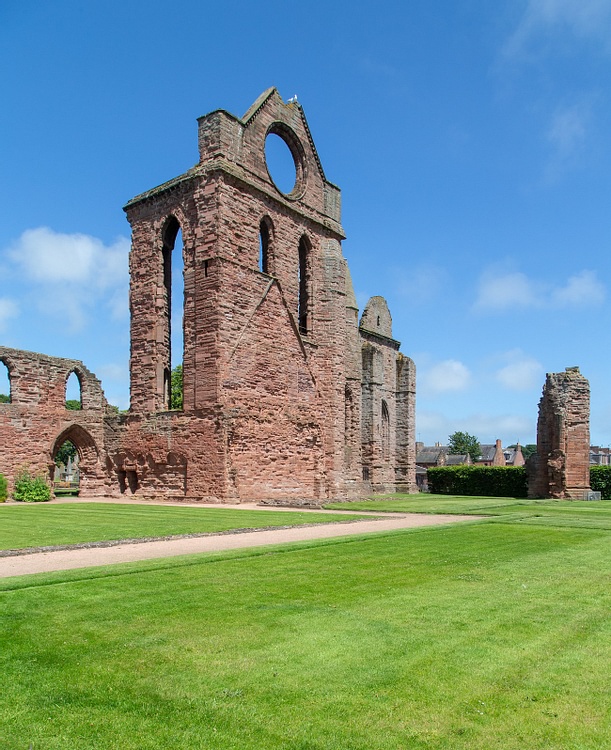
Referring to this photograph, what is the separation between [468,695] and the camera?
135 inches

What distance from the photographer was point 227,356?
21453 mm

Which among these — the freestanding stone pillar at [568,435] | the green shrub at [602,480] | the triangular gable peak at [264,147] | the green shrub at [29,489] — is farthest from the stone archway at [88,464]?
the green shrub at [602,480]

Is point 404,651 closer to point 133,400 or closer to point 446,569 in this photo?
point 446,569

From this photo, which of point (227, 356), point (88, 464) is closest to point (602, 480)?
point (227, 356)

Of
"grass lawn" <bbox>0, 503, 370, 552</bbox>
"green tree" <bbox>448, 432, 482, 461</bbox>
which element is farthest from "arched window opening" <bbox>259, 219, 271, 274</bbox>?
"green tree" <bbox>448, 432, 482, 461</bbox>

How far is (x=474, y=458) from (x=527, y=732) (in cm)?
8862

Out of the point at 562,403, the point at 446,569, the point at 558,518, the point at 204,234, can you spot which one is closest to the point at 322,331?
the point at 204,234

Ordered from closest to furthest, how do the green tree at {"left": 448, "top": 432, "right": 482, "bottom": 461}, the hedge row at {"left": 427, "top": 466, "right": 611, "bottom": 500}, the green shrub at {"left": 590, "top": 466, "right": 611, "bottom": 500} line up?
the green shrub at {"left": 590, "top": 466, "right": 611, "bottom": 500} → the hedge row at {"left": 427, "top": 466, "right": 611, "bottom": 500} → the green tree at {"left": 448, "top": 432, "right": 482, "bottom": 461}

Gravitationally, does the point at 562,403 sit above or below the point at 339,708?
above

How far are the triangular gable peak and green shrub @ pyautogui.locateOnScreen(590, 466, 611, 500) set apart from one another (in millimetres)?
15744

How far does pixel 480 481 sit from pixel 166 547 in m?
27.4

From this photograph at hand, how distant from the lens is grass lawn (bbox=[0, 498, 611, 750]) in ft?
9.92

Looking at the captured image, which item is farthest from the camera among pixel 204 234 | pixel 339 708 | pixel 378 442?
pixel 378 442

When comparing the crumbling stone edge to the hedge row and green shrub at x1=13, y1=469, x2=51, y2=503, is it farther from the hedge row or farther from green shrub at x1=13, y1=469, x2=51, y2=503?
the hedge row
